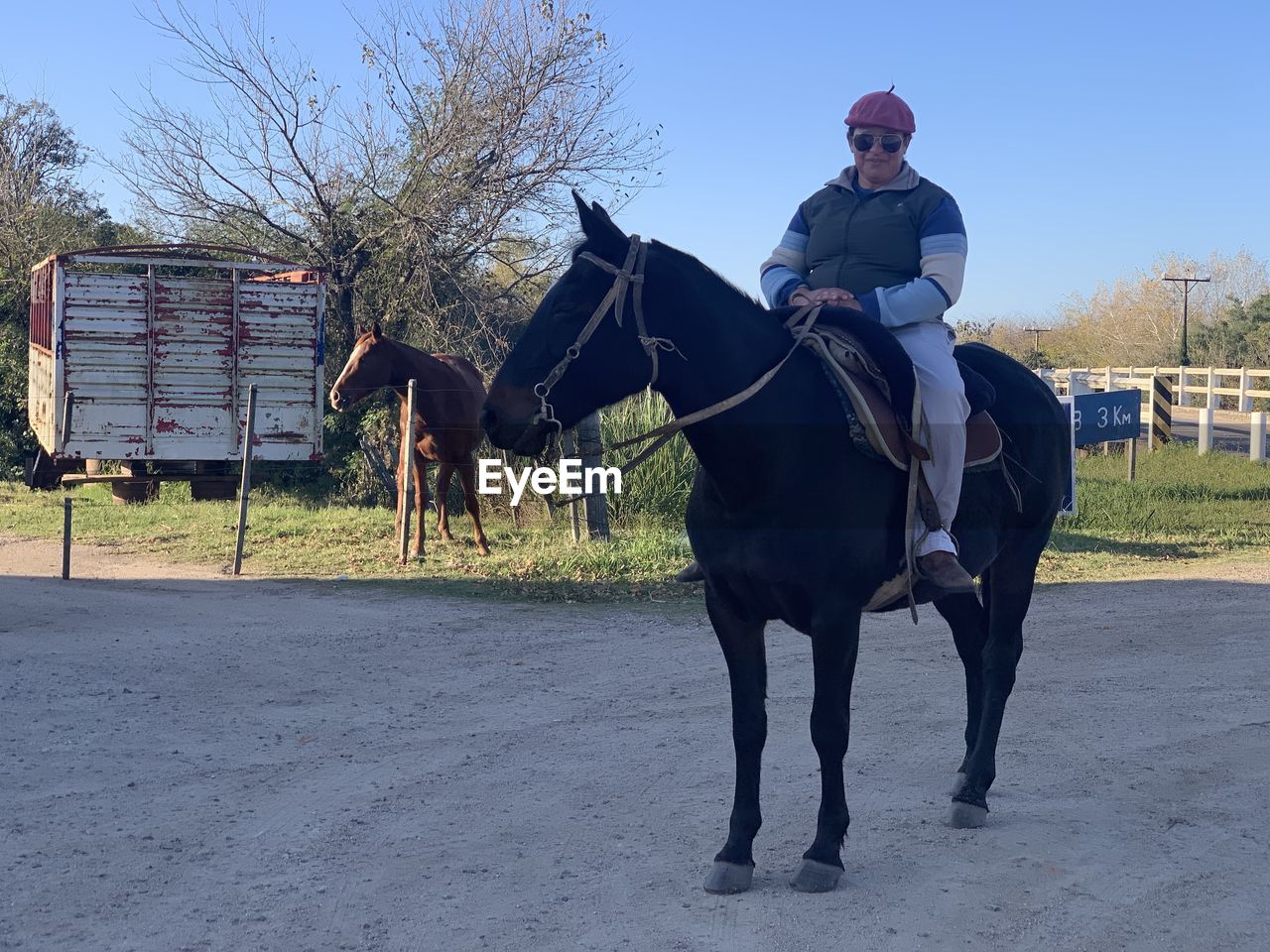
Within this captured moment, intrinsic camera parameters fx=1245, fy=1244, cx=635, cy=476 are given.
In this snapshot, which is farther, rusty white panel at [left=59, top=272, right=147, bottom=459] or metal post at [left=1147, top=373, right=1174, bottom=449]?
metal post at [left=1147, top=373, right=1174, bottom=449]

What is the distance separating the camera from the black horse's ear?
12.9 ft

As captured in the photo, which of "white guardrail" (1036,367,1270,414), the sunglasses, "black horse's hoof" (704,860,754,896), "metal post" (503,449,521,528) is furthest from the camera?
"white guardrail" (1036,367,1270,414)

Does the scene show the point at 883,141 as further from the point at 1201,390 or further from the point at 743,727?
the point at 1201,390

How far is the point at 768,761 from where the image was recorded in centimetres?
575

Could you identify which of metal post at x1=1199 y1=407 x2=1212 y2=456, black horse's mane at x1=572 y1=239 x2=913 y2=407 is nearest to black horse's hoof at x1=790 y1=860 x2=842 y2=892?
black horse's mane at x1=572 y1=239 x2=913 y2=407

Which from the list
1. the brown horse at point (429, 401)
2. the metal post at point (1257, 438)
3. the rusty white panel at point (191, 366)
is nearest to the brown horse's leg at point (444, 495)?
the brown horse at point (429, 401)

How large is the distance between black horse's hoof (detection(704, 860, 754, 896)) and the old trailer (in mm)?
10705

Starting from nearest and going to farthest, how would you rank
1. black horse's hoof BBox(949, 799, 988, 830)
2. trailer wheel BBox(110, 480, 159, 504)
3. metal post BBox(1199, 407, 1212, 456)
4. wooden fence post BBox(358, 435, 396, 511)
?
1. black horse's hoof BBox(949, 799, 988, 830)
2. wooden fence post BBox(358, 435, 396, 511)
3. trailer wheel BBox(110, 480, 159, 504)
4. metal post BBox(1199, 407, 1212, 456)

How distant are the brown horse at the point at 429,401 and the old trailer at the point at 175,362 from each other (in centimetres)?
126

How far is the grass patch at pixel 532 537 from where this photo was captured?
1138 cm

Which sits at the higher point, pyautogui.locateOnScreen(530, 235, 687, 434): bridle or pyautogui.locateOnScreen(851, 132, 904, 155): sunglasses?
pyautogui.locateOnScreen(851, 132, 904, 155): sunglasses

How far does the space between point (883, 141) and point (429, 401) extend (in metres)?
9.05

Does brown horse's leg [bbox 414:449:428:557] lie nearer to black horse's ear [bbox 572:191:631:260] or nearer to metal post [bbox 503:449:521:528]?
metal post [bbox 503:449:521:528]

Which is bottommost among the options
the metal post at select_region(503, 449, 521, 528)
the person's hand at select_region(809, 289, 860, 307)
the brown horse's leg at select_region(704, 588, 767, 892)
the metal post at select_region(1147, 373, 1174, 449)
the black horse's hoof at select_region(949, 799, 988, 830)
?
the black horse's hoof at select_region(949, 799, 988, 830)
